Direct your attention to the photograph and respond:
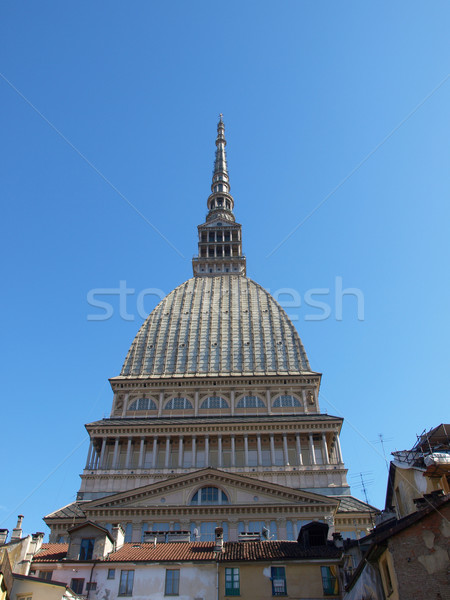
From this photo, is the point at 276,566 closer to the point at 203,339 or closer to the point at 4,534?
the point at 4,534

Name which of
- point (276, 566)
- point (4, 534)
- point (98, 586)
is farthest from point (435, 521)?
point (4, 534)

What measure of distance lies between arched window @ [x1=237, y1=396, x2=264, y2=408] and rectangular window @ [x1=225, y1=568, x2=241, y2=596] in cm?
3564

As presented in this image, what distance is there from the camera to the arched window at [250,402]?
66.6m

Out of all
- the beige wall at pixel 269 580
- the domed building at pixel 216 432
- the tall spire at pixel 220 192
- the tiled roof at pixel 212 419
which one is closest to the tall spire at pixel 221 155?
the tall spire at pixel 220 192

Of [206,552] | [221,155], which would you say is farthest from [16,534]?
[221,155]

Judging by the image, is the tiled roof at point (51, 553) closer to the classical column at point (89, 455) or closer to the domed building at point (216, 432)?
the domed building at point (216, 432)

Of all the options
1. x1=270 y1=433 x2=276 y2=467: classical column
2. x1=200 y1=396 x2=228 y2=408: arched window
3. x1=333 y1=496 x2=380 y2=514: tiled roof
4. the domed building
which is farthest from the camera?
x1=200 y1=396 x2=228 y2=408: arched window

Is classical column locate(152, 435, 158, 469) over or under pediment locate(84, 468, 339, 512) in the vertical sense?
over

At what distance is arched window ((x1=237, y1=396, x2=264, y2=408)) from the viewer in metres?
66.6

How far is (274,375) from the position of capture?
68.4 meters

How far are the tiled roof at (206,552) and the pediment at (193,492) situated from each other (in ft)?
39.6

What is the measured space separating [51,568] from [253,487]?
2011 centimetres

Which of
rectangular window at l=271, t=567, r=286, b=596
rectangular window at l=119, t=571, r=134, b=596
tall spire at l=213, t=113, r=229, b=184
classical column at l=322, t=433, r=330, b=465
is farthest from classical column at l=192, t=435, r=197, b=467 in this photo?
tall spire at l=213, t=113, r=229, b=184

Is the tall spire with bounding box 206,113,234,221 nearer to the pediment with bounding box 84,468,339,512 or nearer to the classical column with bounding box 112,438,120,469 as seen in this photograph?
the classical column with bounding box 112,438,120,469
